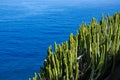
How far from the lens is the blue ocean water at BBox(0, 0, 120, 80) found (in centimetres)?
1716

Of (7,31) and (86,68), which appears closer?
(86,68)

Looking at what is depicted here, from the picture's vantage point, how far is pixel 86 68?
6.21 meters

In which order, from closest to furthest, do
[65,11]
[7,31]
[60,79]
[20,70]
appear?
[60,79]
[20,70]
[7,31]
[65,11]

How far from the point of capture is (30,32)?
24812mm

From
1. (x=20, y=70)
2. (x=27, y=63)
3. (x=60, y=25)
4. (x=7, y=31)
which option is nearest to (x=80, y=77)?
(x=20, y=70)

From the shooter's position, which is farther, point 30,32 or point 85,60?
point 30,32

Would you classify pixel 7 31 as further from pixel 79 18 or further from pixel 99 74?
pixel 99 74

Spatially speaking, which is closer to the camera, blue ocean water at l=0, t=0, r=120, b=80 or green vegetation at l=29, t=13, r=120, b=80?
green vegetation at l=29, t=13, r=120, b=80

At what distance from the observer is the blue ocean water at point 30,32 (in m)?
17.2

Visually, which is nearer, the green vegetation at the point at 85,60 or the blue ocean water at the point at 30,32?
the green vegetation at the point at 85,60

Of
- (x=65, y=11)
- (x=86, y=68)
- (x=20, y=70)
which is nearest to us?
(x=86, y=68)

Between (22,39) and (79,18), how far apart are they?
9277 mm

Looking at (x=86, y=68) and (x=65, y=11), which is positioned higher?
(x=65, y=11)

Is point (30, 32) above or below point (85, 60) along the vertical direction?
above
